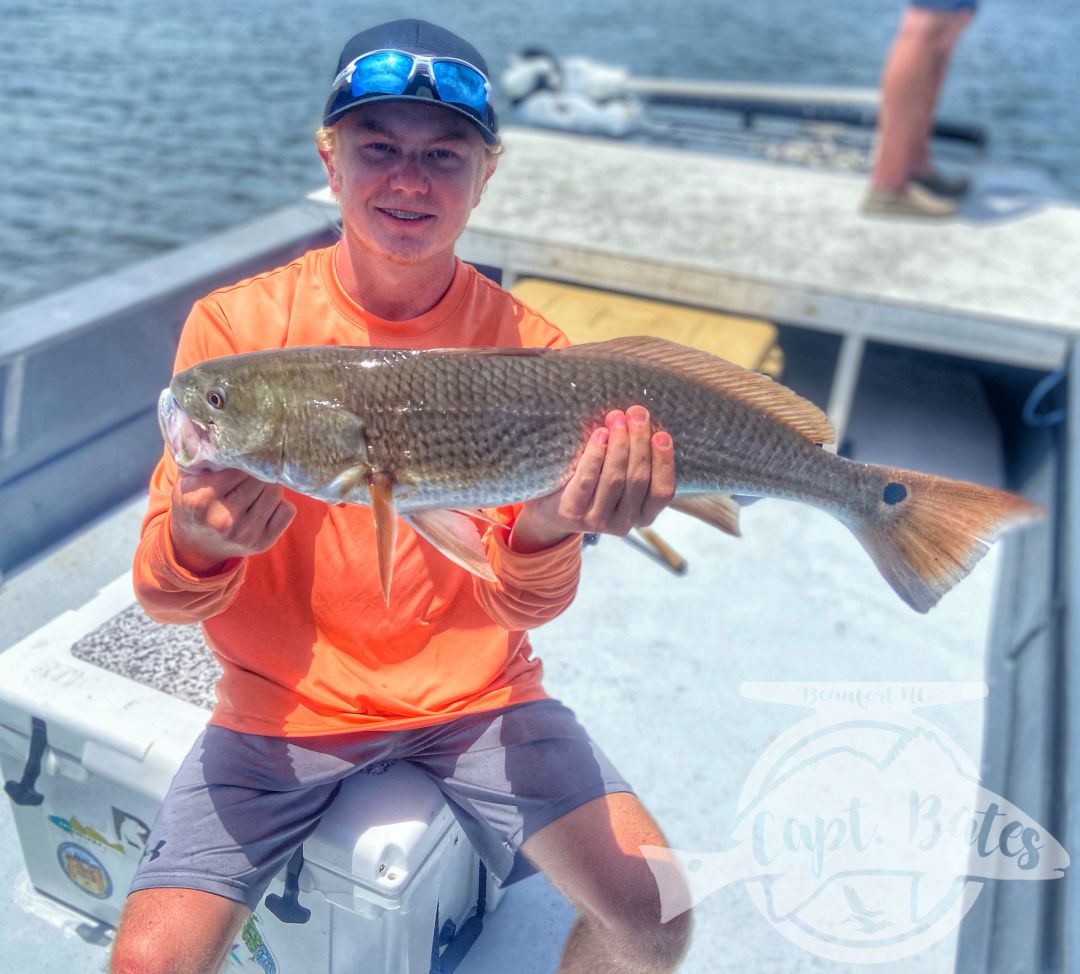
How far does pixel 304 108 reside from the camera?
44.8 ft

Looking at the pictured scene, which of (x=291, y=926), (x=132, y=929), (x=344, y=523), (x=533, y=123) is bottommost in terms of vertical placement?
(x=291, y=926)

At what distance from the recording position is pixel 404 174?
6.74 ft

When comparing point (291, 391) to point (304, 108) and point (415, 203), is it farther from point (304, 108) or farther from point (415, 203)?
point (304, 108)

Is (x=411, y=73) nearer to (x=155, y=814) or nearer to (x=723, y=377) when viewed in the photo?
(x=723, y=377)

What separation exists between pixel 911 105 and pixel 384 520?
497 cm

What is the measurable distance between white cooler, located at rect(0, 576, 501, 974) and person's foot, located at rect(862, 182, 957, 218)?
14.9ft

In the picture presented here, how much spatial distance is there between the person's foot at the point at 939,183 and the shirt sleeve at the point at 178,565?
4.91 metres

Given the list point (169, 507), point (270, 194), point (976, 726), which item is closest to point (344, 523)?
point (169, 507)

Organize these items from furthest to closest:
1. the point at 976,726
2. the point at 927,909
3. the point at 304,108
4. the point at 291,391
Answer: the point at 304,108
the point at 976,726
the point at 927,909
the point at 291,391

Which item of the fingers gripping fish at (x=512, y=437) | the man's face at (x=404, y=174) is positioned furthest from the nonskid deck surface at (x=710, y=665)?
the man's face at (x=404, y=174)

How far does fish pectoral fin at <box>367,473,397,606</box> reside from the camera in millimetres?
1817

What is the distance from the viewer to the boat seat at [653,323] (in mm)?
4270

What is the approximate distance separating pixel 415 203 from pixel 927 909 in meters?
2.34

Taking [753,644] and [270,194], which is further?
[270,194]
